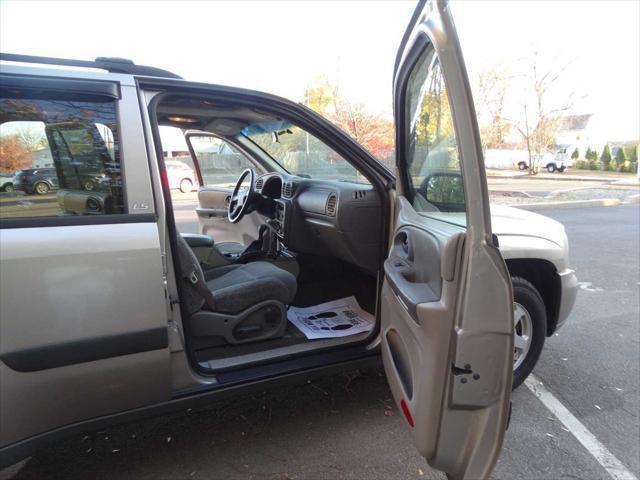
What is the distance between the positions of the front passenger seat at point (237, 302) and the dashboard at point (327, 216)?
50 cm

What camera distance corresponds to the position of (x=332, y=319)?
3146 millimetres

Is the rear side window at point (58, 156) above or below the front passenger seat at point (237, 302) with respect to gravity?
above

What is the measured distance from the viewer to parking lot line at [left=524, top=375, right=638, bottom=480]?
2.15 meters

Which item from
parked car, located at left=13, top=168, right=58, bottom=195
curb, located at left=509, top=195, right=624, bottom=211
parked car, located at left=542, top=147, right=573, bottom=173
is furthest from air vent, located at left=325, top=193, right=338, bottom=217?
parked car, located at left=542, top=147, right=573, bottom=173

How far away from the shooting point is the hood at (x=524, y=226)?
254 cm

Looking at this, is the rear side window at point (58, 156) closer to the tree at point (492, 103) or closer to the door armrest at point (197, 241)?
the door armrest at point (197, 241)

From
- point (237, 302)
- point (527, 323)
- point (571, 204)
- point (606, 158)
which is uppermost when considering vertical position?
point (237, 302)

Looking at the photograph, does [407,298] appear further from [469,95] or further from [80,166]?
[80,166]

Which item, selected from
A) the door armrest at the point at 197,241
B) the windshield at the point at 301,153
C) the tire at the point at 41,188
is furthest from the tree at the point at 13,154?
the door armrest at the point at 197,241

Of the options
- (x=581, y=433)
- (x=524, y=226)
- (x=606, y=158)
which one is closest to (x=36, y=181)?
(x=524, y=226)

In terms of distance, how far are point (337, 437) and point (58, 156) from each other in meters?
1.99

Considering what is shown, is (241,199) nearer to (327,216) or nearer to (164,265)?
(327,216)

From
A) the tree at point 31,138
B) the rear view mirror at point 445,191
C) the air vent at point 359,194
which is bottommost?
the air vent at point 359,194

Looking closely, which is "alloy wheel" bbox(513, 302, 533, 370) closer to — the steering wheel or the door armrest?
the steering wheel
